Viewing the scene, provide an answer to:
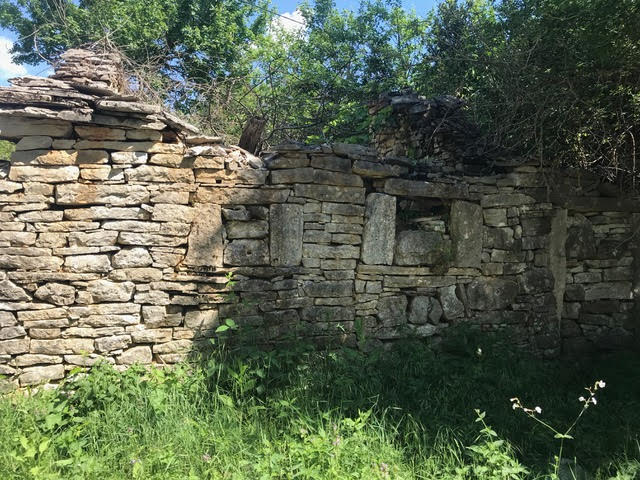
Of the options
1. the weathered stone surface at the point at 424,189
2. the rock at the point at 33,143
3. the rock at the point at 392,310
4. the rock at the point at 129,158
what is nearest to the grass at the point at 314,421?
the rock at the point at 392,310

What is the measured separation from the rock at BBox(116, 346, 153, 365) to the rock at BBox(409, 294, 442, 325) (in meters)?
2.42

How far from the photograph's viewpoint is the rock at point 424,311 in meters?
4.45

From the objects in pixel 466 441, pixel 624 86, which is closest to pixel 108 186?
pixel 466 441

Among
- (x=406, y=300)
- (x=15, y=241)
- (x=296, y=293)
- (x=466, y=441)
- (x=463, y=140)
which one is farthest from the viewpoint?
(x=463, y=140)

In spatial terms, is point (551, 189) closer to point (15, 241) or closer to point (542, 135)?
point (542, 135)

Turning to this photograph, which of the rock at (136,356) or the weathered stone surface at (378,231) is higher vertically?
the weathered stone surface at (378,231)

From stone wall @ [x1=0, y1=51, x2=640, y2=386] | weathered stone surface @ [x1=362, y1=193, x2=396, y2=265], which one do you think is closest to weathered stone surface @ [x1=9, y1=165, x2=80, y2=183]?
stone wall @ [x1=0, y1=51, x2=640, y2=386]

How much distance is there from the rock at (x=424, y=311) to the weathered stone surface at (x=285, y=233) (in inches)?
50.3

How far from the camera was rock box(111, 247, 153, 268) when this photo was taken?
3.65 meters

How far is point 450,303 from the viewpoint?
14.9 ft

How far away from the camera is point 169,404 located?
3.29 m

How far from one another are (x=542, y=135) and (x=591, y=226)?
4.05 feet

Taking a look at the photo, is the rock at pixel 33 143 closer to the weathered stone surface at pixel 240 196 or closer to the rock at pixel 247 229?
the weathered stone surface at pixel 240 196

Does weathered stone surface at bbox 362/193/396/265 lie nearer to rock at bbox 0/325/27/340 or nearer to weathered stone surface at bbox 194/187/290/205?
weathered stone surface at bbox 194/187/290/205
